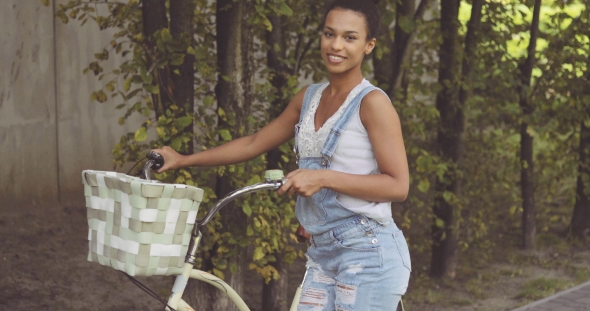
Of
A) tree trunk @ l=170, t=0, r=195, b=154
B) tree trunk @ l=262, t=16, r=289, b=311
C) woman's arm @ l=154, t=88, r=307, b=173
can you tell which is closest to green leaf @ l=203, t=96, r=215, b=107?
tree trunk @ l=170, t=0, r=195, b=154

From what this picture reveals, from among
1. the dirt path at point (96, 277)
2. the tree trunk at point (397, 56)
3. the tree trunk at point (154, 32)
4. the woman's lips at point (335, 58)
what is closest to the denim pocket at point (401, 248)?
the woman's lips at point (335, 58)

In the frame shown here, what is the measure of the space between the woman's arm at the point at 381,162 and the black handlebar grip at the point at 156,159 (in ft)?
2.22

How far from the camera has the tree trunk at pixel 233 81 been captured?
5117mm

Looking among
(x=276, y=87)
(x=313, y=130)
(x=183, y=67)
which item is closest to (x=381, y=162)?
(x=313, y=130)

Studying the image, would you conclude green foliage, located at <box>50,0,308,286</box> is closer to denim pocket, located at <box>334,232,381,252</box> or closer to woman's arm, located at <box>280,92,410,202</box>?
denim pocket, located at <box>334,232,381,252</box>

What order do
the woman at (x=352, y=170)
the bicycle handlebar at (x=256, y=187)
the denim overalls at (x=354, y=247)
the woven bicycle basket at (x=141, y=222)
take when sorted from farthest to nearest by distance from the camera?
the denim overalls at (x=354, y=247) < the woman at (x=352, y=170) < the bicycle handlebar at (x=256, y=187) < the woven bicycle basket at (x=141, y=222)

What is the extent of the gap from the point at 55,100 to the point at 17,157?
63 centimetres

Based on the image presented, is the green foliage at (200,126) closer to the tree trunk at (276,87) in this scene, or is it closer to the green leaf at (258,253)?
the green leaf at (258,253)

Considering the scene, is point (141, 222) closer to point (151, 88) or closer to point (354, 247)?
point (354, 247)

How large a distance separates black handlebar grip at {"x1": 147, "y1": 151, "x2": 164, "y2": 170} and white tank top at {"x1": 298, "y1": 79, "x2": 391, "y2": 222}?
0.53 metres

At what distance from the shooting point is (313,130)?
10.2 feet

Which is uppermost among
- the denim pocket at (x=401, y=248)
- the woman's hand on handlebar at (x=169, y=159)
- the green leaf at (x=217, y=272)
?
the woman's hand on handlebar at (x=169, y=159)

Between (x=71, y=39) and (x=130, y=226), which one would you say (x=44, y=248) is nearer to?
(x=71, y=39)

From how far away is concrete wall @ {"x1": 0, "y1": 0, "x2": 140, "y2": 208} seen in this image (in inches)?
304
